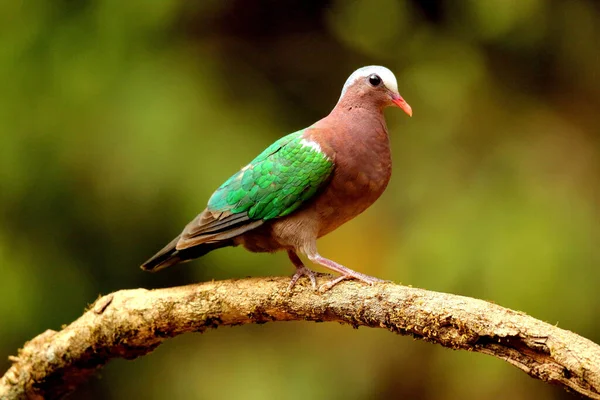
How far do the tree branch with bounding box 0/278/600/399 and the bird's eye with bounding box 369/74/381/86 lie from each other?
70 cm

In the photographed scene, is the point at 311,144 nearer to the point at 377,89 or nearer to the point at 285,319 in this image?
the point at 377,89

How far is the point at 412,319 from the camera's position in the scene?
211 centimetres

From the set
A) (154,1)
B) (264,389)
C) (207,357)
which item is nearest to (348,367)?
(264,389)

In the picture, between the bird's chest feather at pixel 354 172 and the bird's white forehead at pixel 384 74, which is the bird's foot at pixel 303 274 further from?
the bird's white forehead at pixel 384 74

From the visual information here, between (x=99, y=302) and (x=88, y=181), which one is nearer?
(x=99, y=302)

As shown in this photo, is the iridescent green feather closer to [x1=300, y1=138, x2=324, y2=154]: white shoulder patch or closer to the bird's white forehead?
[x1=300, y1=138, x2=324, y2=154]: white shoulder patch

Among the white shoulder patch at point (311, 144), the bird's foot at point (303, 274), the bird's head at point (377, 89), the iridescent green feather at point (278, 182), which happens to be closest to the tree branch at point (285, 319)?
the bird's foot at point (303, 274)

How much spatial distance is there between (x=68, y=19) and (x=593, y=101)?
116 inches

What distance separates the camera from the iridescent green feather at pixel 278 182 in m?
2.48

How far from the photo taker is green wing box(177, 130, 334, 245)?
2488 mm

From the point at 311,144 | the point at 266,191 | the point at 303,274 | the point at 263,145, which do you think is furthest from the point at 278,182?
the point at 263,145

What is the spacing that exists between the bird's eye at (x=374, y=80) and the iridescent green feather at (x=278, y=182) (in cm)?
30

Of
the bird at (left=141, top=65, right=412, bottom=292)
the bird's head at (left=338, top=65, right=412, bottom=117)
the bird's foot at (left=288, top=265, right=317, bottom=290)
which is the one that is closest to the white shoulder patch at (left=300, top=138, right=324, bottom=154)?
the bird at (left=141, top=65, right=412, bottom=292)

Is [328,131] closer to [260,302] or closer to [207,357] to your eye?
[260,302]
